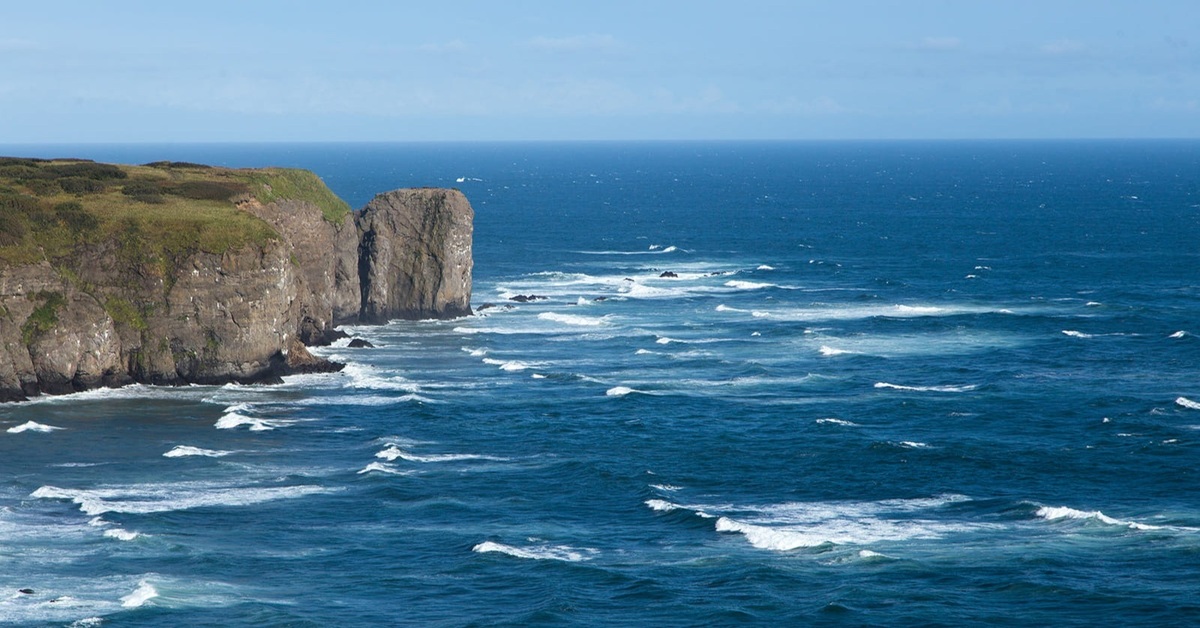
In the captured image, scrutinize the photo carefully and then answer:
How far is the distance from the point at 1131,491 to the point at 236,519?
40.7 metres

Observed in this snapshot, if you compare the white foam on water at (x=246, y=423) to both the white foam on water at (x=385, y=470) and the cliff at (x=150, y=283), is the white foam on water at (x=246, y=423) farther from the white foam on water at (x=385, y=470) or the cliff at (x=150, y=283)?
the white foam on water at (x=385, y=470)

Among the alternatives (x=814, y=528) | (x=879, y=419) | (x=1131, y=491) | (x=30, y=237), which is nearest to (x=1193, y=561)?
(x=1131, y=491)

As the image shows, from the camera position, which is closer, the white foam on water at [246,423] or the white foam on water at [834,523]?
the white foam on water at [834,523]

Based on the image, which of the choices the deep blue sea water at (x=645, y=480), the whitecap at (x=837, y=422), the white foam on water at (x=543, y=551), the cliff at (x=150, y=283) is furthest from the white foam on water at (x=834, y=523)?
the cliff at (x=150, y=283)

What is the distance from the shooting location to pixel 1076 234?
19150 centimetres

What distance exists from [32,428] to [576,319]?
51986mm

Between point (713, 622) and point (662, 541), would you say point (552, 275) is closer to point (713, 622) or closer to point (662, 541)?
point (662, 541)

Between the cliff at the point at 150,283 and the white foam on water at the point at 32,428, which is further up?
the cliff at the point at 150,283

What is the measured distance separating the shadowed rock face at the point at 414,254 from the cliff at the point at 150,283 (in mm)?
10405

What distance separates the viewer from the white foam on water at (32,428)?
77812mm

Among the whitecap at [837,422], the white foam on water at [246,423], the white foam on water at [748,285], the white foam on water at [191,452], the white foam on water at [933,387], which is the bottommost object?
the white foam on water at [191,452]

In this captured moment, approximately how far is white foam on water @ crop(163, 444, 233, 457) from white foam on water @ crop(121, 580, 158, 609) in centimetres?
2049

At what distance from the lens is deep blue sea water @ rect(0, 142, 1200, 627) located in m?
53.2

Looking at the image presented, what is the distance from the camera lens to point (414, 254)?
119250 mm
